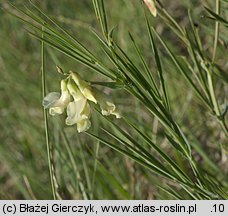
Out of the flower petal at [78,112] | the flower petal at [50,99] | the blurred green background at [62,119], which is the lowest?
the flower petal at [78,112]

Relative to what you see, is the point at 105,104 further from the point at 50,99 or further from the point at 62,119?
the point at 62,119

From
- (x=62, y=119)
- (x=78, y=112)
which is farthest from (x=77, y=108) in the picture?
(x=62, y=119)

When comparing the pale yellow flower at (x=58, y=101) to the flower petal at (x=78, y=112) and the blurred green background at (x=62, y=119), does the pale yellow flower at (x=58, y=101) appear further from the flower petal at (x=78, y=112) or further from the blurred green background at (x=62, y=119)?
the blurred green background at (x=62, y=119)

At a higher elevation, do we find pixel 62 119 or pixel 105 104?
pixel 62 119

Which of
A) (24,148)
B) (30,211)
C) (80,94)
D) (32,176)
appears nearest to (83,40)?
(24,148)

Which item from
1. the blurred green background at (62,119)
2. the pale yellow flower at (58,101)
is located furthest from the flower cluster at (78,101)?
the blurred green background at (62,119)

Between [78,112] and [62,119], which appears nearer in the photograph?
[78,112]

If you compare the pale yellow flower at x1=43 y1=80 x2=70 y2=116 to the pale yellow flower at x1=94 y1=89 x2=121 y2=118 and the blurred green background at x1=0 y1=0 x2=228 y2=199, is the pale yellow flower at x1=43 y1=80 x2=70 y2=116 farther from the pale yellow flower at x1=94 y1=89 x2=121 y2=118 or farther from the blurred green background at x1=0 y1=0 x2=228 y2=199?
the blurred green background at x1=0 y1=0 x2=228 y2=199
